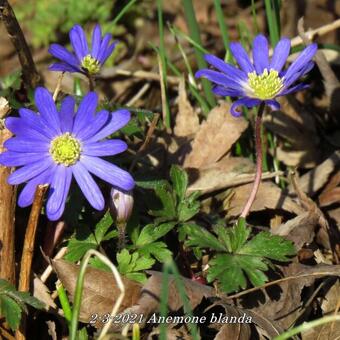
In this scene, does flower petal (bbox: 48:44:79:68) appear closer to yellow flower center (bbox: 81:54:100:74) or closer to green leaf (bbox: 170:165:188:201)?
yellow flower center (bbox: 81:54:100:74)

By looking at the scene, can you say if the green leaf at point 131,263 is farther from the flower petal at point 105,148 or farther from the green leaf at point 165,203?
the flower petal at point 105,148

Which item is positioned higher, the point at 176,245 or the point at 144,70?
the point at 144,70

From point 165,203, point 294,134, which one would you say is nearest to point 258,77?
point 165,203

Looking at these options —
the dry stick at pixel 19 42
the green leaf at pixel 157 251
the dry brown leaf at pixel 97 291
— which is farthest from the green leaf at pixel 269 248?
the dry stick at pixel 19 42

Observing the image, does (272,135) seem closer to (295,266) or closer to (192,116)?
(192,116)

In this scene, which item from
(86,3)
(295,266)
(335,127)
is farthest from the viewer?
(86,3)

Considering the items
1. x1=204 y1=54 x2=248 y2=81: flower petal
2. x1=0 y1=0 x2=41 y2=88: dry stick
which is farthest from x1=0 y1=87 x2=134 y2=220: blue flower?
x1=0 y1=0 x2=41 y2=88: dry stick

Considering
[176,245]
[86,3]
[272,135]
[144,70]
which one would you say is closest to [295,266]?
[176,245]
